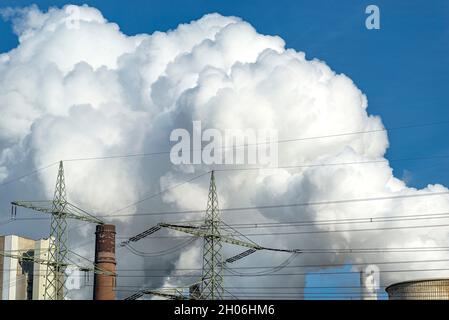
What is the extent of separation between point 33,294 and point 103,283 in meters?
25.2

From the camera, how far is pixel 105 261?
119 metres

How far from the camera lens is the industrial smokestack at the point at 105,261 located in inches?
4582

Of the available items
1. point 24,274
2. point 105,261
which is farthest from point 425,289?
point 24,274

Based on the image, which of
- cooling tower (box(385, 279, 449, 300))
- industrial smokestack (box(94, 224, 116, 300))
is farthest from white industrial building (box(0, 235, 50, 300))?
cooling tower (box(385, 279, 449, 300))

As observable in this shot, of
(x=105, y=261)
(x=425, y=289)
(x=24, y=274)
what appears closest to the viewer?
(x=425, y=289)

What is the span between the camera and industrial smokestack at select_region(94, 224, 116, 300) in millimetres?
116375

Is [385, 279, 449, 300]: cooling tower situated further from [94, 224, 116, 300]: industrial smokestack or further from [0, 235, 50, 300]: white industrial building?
[0, 235, 50, 300]: white industrial building

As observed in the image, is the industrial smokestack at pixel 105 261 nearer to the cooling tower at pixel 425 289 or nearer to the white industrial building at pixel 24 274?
the white industrial building at pixel 24 274

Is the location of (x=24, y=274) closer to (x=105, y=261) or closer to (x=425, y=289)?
(x=105, y=261)
